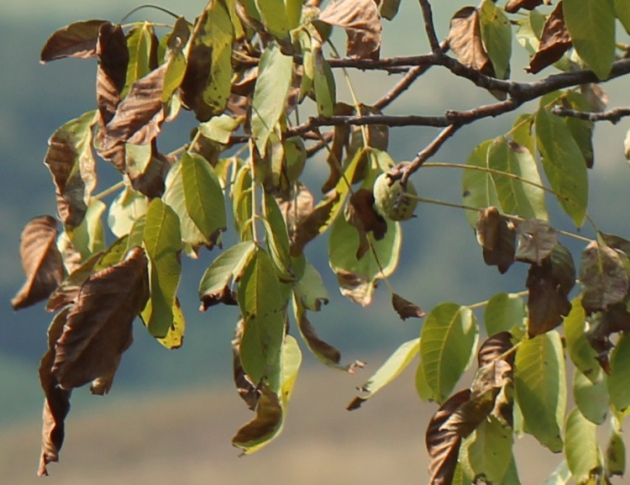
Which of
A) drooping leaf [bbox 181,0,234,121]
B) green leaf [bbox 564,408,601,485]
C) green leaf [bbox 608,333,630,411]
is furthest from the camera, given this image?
green leaf [bbox 564,408,601,485]

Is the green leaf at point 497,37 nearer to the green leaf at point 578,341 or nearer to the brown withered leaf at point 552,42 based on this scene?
the brown withered leaf at point 552,42

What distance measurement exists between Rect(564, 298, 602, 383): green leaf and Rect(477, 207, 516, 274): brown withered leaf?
6.6 inches

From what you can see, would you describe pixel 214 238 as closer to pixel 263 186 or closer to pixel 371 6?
pixel 263 186

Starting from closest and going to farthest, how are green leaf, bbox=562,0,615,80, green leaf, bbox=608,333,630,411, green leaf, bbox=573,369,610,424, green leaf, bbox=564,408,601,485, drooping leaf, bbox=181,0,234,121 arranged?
drooping leaf, bbox=181,0,234,121, green leaf, bbox=562,0,615,80, green leaf, bbox=608,333,630,411, green leaf, bbox=573,369,610,424, green leaf, bbox=564,408,601,485

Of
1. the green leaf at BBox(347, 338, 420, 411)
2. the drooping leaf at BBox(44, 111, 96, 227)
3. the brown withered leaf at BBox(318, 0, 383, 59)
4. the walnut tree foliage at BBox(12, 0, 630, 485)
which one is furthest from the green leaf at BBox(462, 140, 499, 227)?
the drooping leaf at BBox(44, 111, 96, 227)

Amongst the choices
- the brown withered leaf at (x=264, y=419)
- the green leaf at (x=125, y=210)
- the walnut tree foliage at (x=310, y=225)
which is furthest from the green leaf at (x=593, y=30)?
the green leaf at (x=125, y=210)

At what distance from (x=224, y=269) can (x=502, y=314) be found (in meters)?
0.34

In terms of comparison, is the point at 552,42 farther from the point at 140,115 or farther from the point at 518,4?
the point at 140,115

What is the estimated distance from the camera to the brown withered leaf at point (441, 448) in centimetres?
88

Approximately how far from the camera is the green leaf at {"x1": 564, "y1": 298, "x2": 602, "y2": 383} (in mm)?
1005

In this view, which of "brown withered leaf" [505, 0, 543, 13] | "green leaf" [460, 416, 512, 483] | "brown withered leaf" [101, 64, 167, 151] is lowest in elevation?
"green leaf" [460, 416, 512, 483]

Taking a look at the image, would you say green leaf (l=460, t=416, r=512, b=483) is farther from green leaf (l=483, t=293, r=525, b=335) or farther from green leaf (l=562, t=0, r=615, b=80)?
green leaf (l=562, t=0, r=615, b=80)

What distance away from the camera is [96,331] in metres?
0.75

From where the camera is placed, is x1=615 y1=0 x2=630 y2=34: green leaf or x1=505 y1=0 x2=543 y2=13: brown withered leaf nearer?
x1=615 y1=0 x2=630 y2=34: green leaf
